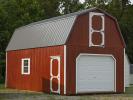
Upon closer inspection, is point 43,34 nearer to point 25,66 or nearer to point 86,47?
point 25,66

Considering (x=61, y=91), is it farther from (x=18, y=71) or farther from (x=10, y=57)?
(x=10, y=57)

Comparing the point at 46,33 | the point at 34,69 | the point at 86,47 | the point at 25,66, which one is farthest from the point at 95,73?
the point at 25,66

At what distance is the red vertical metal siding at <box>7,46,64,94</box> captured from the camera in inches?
1188

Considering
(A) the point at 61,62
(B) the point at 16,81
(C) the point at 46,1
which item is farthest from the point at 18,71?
(C) the point at 46,1

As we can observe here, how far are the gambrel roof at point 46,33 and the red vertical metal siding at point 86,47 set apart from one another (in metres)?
0.52

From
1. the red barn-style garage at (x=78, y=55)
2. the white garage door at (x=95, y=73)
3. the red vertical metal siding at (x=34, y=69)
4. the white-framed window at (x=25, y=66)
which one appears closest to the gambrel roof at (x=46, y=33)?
the red barn-style garage at (x=78, y=55)

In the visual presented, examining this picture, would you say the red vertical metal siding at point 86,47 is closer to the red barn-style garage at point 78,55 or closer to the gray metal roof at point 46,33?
the red barn-style garage at point 78,55

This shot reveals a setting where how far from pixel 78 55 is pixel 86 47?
0.91m

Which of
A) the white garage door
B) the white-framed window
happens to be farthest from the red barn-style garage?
the white-framed window

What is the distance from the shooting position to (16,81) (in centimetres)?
3572

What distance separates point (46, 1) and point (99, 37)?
108ft

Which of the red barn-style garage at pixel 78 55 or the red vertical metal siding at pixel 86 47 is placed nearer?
the red vertical metal siding at pixel 86 47

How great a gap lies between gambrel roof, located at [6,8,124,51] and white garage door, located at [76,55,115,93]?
201 centimetres

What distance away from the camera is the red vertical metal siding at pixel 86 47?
28500 millimetres
